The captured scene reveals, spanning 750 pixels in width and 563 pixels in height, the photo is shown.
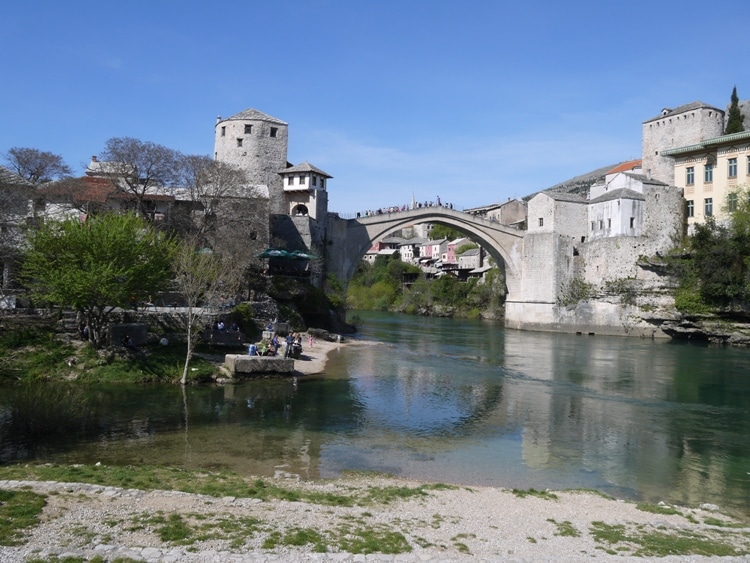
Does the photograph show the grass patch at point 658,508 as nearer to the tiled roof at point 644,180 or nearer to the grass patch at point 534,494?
the grass patch at point 534,494

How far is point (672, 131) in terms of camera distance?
5828 cm

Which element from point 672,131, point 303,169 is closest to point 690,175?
point 672,131

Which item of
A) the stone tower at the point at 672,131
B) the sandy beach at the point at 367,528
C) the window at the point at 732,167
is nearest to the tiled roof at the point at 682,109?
the stone tower at the point at 672,131

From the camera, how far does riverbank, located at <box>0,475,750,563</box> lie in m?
7.62

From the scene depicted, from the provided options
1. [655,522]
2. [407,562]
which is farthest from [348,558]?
[655,522]

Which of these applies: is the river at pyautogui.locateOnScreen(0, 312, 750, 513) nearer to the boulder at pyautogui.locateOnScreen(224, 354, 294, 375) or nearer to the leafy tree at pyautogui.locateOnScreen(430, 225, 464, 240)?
the boulder at pyautogui.locateOnScreen(224, 354, 294, 375)

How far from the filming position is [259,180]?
49688 millimetres

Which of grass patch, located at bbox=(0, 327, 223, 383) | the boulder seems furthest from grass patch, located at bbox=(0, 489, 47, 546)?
the boulder

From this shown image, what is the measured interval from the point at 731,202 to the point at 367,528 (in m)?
49.3

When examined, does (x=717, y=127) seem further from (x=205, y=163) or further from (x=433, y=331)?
(x=205, y=163)

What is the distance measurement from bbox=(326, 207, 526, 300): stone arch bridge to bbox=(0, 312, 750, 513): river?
70.7ft

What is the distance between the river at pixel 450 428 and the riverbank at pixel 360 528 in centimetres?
241

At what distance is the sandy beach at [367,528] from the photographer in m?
7.61

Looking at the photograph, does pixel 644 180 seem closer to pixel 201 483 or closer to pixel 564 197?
pixel 564 197
